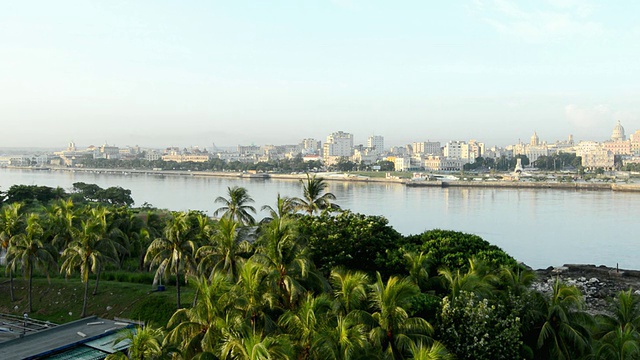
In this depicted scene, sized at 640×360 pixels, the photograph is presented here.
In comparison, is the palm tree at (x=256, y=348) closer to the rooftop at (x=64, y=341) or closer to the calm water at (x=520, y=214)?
the rooftop at (x=64, y=341)

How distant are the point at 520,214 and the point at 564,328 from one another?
28882 mm

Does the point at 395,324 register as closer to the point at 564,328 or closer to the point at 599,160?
the point at 564,328

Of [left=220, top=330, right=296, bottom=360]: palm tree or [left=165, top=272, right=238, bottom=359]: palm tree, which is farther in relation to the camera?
[left=165, top=272, right=238, bottom=359]: palm tree

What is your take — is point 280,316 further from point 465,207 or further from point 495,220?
point 465,207

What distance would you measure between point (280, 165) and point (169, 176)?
16.4 meters

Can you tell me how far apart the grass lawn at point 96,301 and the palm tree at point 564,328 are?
6123 millimetres

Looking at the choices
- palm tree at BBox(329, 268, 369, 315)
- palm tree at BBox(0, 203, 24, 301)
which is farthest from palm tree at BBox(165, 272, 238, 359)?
palm tree at BBox(0, 203, 24, 301)

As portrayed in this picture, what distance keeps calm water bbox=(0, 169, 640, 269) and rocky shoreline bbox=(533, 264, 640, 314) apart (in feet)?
11.0

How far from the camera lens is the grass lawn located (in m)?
9.98

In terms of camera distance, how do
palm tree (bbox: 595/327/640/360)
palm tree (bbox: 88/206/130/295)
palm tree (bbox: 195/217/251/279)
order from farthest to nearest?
palm tree (bbox: 88/206/130/295) < palm tree (bbox: 195/217/251/279) < palm tree (bbox: 595/327/640/360)

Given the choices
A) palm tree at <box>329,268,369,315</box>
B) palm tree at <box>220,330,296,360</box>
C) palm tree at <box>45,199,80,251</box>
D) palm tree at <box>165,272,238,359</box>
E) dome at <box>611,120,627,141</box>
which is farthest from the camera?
dome at <box>611,120,627,141</box>

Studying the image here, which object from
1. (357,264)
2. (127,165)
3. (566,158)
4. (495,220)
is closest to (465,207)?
(495,220)

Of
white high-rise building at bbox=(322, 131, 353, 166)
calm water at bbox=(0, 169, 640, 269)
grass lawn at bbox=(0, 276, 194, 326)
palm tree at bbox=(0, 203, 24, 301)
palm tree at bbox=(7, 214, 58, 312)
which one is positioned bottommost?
calm water at bbox=(0, 169, 640, 269)

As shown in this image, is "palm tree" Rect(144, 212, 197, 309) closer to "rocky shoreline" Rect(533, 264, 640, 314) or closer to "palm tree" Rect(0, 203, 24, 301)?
"palm tree" Rect(0, 203, 24, 301)
